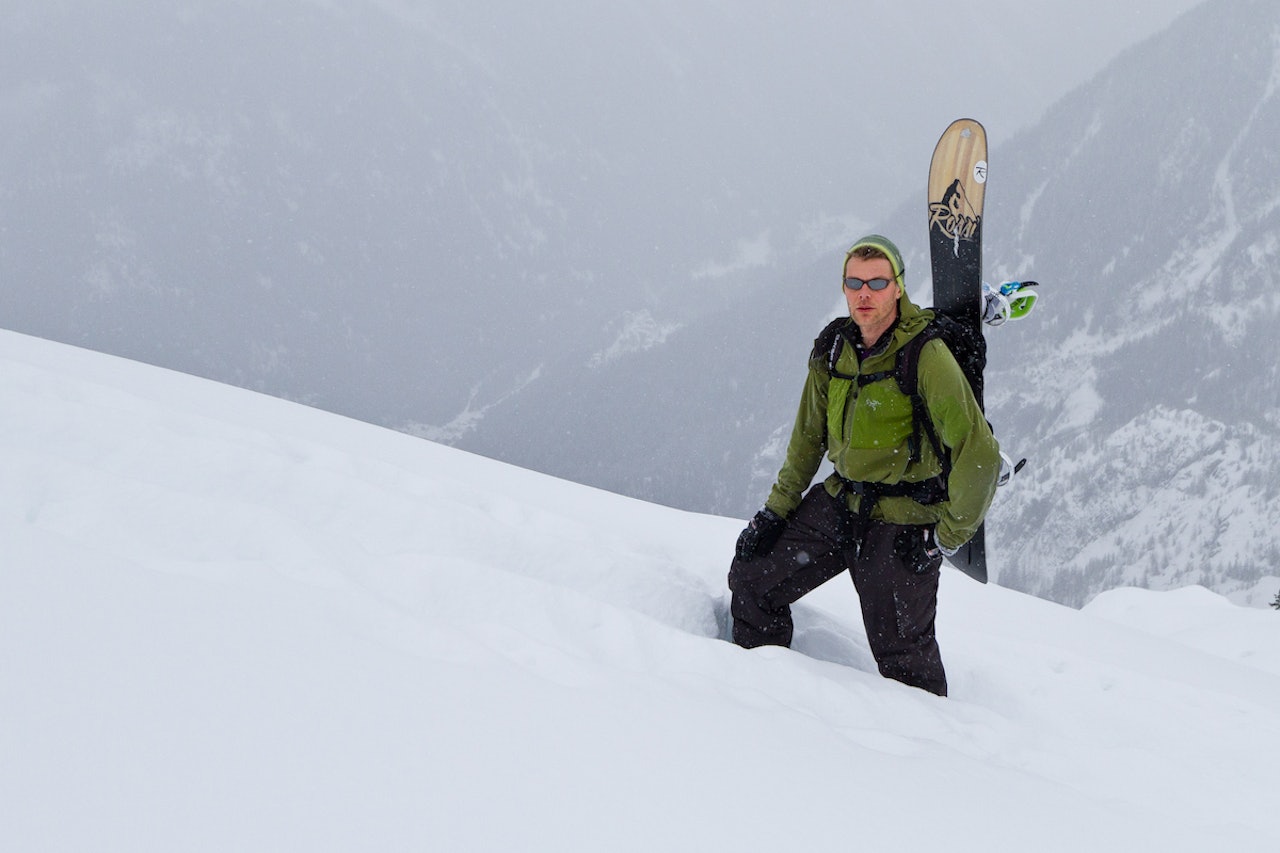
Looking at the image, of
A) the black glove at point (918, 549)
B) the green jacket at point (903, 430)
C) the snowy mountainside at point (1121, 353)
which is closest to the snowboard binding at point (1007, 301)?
the green jacket at point (903, 430)

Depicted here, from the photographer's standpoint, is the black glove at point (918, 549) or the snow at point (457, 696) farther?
the black glove at point (918, 549)

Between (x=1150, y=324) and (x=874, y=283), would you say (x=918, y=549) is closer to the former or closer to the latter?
(x=874, y=283)

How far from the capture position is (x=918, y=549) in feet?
13.7

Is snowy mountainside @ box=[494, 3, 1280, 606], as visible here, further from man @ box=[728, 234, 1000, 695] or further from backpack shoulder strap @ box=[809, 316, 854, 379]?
backpack shoulder strap @ box=[809, 316, 854, 379]

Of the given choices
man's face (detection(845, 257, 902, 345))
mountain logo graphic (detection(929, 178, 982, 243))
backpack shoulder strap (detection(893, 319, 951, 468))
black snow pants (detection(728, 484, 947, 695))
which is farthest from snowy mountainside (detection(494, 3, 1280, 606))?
man's face (detection(845, 257, 902, 345))

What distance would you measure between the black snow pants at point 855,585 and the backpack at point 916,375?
183mm

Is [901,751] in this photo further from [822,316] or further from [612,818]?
[822,316]

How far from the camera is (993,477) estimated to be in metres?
3.93

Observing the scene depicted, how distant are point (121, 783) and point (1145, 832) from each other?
9.61 ft

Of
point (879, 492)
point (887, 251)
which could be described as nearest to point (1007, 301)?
point (887, 251)

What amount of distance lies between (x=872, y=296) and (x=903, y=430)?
2.08 feet

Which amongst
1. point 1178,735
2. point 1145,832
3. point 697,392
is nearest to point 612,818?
point 1145,832

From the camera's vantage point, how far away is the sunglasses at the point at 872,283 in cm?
402

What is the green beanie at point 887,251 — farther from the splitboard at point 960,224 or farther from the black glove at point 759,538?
the splitboard at point 960,224
